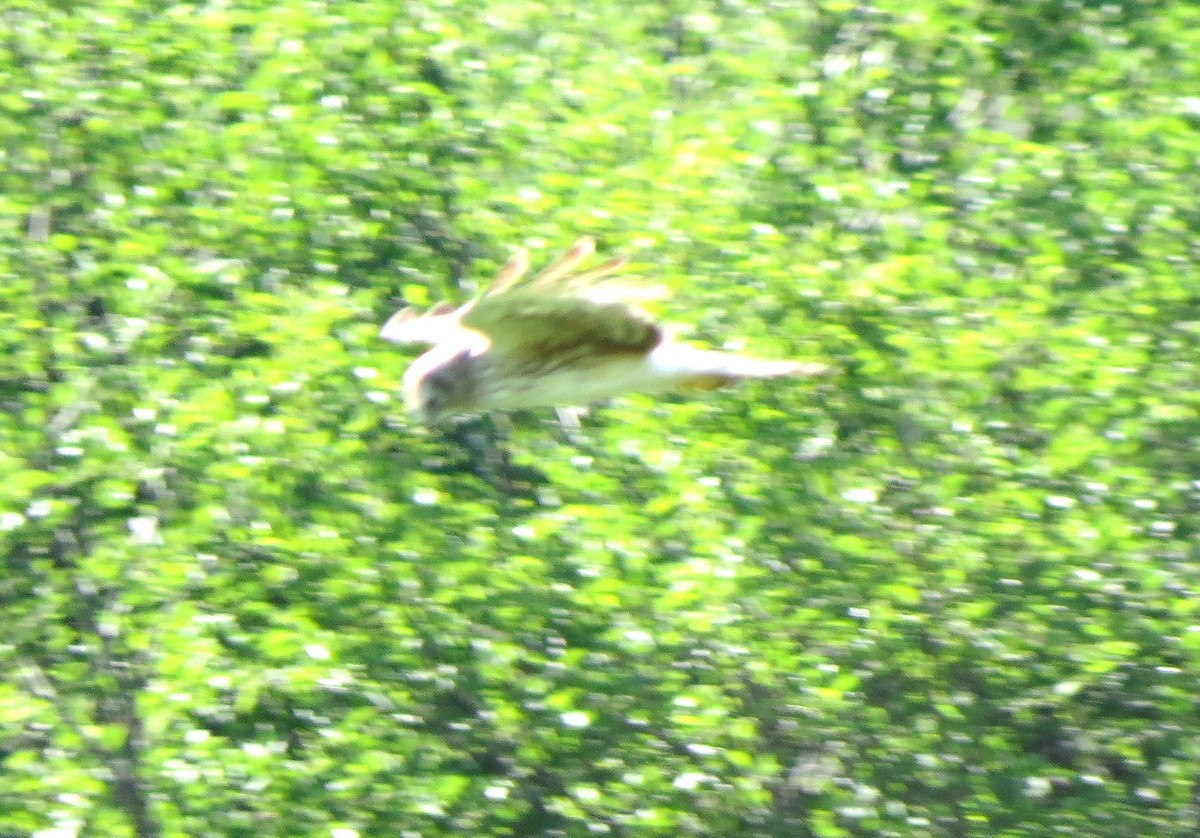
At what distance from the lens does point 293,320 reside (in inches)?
207

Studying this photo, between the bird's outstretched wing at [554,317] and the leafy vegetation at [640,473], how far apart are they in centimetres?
87

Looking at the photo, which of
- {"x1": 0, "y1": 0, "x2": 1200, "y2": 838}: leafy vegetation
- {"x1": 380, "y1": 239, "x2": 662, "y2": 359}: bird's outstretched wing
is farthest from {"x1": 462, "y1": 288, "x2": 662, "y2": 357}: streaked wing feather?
{"x1": 0, "y1": 0, "x2": 1200, "y2": 838}: leafy vegetation

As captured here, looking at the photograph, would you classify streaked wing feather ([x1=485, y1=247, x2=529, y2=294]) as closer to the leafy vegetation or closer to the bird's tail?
the bird's tail

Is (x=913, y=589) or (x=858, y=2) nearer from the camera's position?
(x=913, y=589)

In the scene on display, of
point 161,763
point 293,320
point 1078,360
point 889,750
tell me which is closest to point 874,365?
point 1078,360

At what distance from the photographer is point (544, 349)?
430 centimetres

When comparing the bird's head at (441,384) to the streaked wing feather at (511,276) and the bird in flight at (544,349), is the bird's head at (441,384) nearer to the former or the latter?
the bird in flight at (544,349)

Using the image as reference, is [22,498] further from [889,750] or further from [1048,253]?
[1048,253]

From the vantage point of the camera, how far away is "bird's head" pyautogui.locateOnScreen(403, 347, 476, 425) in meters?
4.28

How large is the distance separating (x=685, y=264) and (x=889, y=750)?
48.5 inches

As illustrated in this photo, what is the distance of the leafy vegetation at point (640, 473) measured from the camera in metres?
5.18

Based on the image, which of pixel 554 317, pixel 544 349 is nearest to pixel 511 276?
pixel 554 317

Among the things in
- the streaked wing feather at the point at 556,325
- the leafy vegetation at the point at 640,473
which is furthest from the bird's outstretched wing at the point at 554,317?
the leafy vegetation at the point at 640,473

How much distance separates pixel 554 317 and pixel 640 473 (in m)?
1.18
